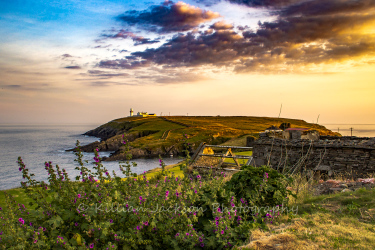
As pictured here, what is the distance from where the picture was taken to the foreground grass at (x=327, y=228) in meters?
4.37

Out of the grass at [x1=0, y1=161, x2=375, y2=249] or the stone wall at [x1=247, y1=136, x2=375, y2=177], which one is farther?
the stone wall at [x1=247, y1=136, x2=375, y2=177]

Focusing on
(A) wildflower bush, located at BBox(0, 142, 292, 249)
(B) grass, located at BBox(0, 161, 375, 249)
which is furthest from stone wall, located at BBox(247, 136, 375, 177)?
(A) wildflower bush, located at BBox(0, 142, 292, 249)

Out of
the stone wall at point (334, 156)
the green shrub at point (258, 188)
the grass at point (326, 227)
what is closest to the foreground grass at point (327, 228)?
the grass at point (326, 227)

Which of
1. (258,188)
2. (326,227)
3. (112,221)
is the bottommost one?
(326,227)

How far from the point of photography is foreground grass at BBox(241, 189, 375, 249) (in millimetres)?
4368

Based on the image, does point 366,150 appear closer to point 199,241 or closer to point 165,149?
point 199,241

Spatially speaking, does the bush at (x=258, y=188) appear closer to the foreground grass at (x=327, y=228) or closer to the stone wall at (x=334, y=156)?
the foreground grass at (x=327, y=228)

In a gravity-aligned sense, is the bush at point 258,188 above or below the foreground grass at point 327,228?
above

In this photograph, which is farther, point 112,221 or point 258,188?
point 258,188

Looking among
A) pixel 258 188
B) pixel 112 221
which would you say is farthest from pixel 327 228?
pixel 112 221

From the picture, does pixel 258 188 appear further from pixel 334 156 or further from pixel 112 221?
pixel 334 156

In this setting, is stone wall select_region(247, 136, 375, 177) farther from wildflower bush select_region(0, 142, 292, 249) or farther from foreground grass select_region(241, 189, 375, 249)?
wildflower bush select_region(0, 142, 292, 249)

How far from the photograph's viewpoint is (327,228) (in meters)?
5.08

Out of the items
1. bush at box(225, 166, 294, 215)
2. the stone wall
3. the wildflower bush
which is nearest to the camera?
the wildflower bush
